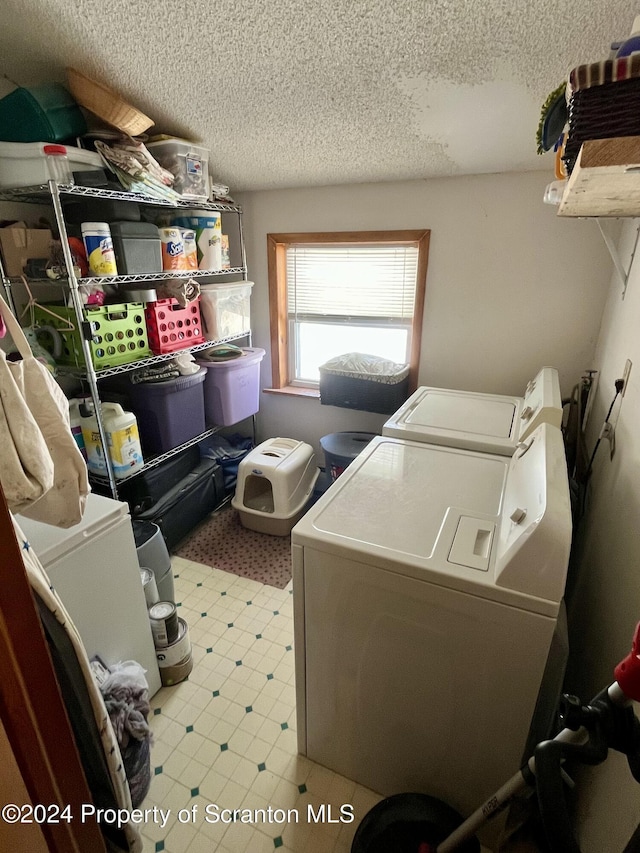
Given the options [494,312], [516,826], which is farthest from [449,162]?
[516,826]

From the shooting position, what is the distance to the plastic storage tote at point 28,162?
61.9 inches

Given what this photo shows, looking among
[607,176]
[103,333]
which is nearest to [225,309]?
[103,333]

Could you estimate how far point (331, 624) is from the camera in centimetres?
115

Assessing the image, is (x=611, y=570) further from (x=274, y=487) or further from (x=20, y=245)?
(x=20, y=245)

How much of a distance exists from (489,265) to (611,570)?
1.65m

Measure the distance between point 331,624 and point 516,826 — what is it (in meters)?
0.56

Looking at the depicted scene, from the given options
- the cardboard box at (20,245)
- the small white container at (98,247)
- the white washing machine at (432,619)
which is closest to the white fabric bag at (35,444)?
the white washing machine at (432,619)

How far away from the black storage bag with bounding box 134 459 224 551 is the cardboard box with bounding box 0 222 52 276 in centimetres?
121

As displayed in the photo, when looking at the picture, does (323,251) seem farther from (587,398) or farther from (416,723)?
(416,723)

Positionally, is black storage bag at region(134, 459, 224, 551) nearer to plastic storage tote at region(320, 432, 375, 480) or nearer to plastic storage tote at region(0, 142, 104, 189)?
plastic storage tote at region(320, 432, 375, 480)

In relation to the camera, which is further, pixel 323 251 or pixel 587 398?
pixel 323 251

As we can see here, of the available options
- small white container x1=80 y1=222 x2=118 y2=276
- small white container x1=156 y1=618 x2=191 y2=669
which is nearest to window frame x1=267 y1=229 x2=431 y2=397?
small white container x1=80 y1=222 x2=118 y2=276

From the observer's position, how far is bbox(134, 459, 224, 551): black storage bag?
87.9 inches

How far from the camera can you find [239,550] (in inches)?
95.5
